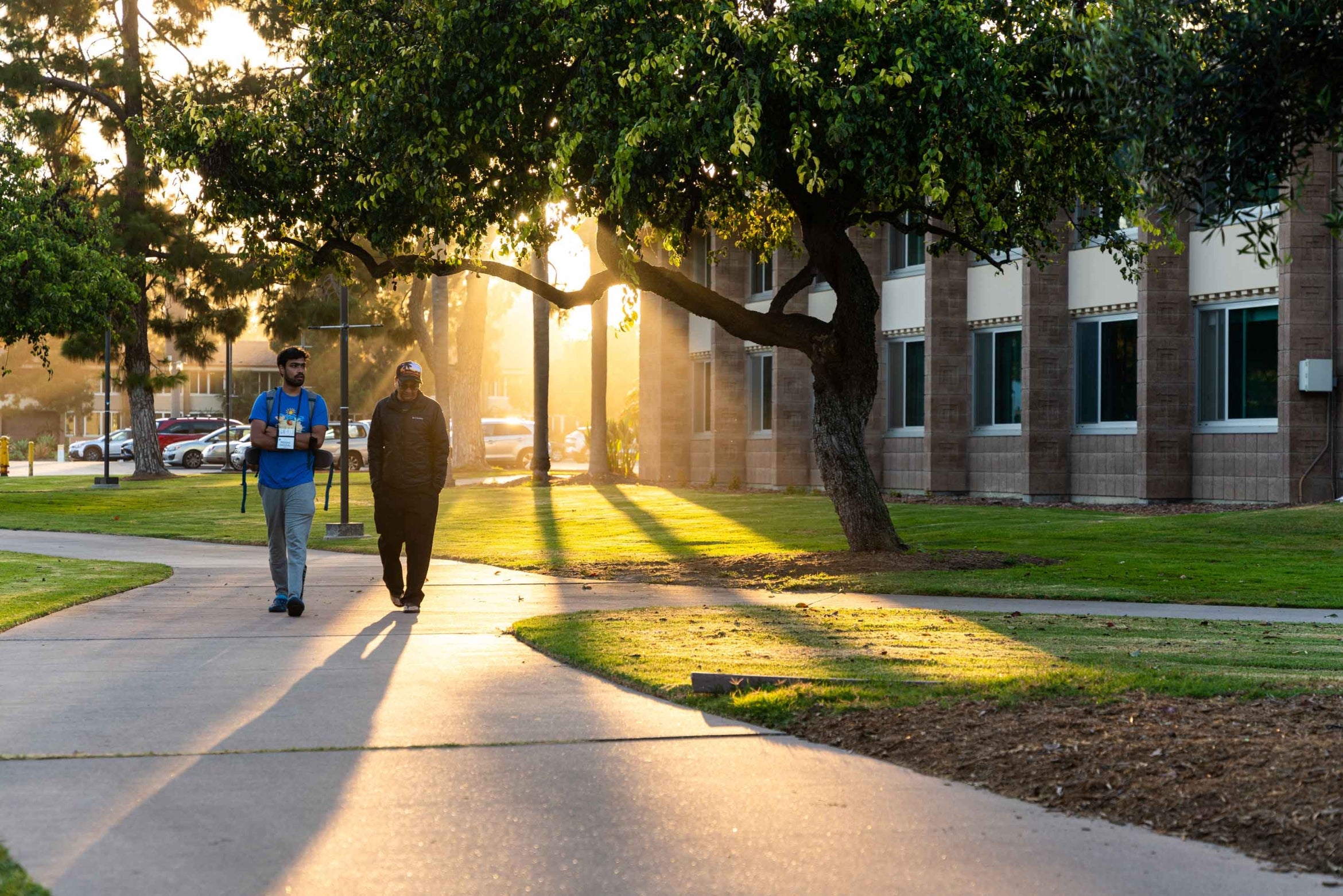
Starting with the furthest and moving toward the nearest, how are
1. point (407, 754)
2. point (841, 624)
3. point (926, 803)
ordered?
1. point (841, 624)
2. point (407, 754)
3. point (926, 803)

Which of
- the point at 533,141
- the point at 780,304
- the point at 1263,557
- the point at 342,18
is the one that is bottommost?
the point at 1263,557

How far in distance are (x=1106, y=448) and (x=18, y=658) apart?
2086cm

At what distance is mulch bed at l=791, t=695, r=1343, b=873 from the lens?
201 inches

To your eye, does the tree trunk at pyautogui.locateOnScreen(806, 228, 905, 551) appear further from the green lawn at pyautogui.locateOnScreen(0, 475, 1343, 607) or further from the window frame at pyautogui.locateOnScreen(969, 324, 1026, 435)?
the window frame at pyautogui.locateOnScreen(969, 324, 1026, 435)

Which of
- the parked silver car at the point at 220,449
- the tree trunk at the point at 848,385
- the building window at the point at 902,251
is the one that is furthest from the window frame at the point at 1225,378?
the parked silver car at the point at 220,449

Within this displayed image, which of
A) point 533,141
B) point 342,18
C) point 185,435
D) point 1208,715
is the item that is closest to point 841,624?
point 1208,715

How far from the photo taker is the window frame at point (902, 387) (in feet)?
105

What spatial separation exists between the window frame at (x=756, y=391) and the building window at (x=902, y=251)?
15.4 feet

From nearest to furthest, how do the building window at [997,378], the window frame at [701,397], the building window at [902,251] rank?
the building window at [997,378]
the building window at [902,251]
the window frame at [701,397]

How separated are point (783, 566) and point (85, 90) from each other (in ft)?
104

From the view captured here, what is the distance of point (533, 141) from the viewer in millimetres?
15609

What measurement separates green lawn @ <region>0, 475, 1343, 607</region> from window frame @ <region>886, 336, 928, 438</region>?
257 cm

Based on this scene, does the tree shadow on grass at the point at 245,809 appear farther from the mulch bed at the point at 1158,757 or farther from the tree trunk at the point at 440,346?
the tree trunk at the point at 440,346

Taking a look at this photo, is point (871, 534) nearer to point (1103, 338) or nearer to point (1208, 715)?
point (1208, 715)
